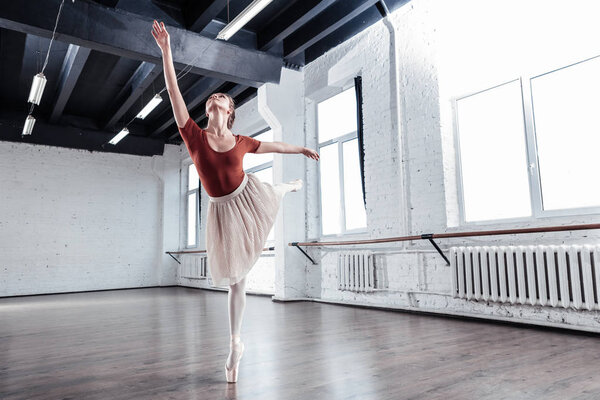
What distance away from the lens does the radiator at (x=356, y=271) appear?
5.24 metres

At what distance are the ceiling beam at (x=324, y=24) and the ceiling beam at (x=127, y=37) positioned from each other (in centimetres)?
35

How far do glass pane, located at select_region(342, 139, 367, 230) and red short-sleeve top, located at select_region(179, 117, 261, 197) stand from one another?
389 cm

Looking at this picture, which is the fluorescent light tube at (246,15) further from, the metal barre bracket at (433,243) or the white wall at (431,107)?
the metal barre bracket at (433,243)

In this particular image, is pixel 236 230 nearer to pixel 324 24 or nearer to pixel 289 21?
pixel 289 21

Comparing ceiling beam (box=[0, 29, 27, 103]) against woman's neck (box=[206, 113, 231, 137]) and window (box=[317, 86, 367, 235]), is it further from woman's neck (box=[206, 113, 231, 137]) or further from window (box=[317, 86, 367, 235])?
woman's neck (box=[206, 113, 231, 137])

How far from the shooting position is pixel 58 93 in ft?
25.4

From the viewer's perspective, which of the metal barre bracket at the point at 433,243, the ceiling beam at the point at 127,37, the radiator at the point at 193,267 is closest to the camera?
the metal barre bracket at the point at 433,243

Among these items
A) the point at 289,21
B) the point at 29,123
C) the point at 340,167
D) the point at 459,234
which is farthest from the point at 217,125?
the point at 29,123

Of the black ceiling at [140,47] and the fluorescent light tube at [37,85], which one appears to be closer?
the black ceiling at [140,47]

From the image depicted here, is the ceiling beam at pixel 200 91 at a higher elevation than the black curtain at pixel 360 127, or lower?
higher

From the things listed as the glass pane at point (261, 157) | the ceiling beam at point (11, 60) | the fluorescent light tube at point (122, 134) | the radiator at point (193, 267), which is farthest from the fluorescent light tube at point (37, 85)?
the radiator at point (193, 267)

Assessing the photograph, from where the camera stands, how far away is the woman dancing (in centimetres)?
209

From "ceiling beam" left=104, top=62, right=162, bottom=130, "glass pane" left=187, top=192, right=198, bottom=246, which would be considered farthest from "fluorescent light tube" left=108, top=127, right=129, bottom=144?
"glass pane" left=187, top=192, right=198, bottom=246

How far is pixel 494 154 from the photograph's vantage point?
4.39 metres
